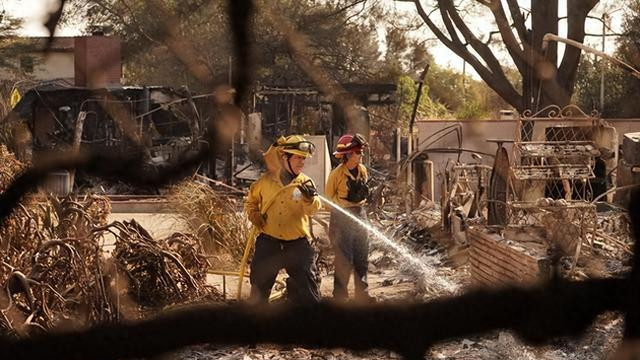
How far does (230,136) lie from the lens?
370 millimetres

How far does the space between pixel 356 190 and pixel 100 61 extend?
9.24 feet

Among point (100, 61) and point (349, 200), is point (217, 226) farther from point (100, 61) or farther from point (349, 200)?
point (100, 61)

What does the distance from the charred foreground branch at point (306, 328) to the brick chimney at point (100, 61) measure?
0.42 ft

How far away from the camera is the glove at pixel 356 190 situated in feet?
10.4

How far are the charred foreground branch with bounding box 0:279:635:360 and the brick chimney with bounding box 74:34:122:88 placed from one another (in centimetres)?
13

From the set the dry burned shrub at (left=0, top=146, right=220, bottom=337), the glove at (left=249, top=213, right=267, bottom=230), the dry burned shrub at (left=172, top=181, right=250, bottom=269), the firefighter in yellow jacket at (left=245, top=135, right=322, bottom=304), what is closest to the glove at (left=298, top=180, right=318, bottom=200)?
the firefighter in yellow jacket at (left=245, top=135, right=322, bottom=304)

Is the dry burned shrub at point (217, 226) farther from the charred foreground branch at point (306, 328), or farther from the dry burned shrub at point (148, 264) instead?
the charred foreground branch at point (306, 328)

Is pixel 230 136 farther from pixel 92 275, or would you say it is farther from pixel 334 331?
pixel 92 275

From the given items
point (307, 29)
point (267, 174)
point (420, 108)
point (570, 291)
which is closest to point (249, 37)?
point (570, 291)

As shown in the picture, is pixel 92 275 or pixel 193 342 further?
pixel 92 275

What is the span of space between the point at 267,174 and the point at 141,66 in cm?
177

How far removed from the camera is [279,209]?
2.34 m

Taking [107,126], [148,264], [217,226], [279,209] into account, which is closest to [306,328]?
[107,126]

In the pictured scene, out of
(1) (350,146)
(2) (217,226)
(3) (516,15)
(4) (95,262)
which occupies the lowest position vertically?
(2) (217,226)
